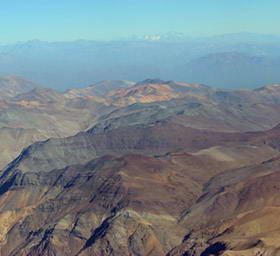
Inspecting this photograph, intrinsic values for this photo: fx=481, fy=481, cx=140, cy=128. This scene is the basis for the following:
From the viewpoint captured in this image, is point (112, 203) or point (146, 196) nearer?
point (112, 203)

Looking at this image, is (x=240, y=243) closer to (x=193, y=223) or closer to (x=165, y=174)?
(x=193, y=223)

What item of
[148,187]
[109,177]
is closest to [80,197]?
[109,177]

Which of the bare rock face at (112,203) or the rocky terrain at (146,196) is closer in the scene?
the rocky terrain at (146,196)

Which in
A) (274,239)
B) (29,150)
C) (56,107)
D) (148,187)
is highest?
(274,239)

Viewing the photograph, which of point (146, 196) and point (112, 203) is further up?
point (146, 196)

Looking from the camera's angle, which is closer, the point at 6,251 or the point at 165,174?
the point at 6,251

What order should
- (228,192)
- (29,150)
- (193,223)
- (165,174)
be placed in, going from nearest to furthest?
(193,223)
(228,192)
(165,174)
(29,150)

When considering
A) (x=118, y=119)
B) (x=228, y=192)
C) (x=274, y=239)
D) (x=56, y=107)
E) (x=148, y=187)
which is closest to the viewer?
(x=274, y=239)

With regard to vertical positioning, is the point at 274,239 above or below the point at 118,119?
above

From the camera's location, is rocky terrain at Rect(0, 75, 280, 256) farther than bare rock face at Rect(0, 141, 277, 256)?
No
